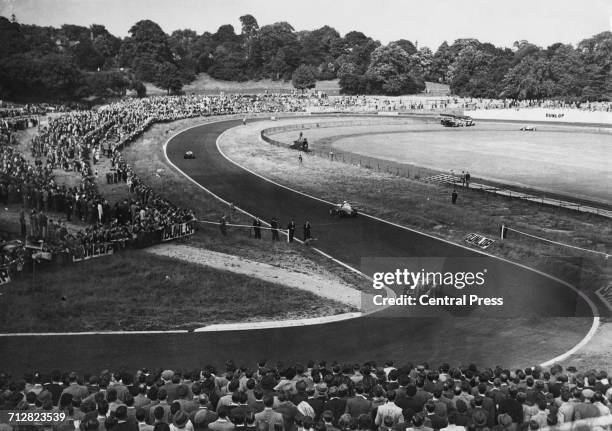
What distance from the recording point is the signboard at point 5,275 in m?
24.3

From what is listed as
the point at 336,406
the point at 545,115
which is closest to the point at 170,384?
the point at 336,406

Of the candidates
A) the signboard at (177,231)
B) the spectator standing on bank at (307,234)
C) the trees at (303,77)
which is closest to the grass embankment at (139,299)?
the signboard at (177,231)

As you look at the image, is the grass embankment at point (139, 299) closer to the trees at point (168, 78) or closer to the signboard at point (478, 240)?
the signboard at point (478, 240)

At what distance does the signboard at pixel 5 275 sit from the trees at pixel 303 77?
29.9m

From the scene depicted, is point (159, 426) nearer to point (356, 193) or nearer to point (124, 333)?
point (124, 333)

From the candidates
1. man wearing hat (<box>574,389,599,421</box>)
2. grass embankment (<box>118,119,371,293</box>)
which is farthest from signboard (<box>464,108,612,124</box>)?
man wearing hat (<box>574,389,599,421</box>)

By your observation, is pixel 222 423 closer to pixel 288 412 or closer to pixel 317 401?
pixel 288 412

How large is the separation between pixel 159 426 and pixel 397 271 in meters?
16.5

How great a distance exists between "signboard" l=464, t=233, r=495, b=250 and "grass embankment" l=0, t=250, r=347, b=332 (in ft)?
35.3

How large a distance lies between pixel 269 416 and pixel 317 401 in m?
1.11

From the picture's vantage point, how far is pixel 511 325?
21.3 meters

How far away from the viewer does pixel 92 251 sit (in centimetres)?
2772

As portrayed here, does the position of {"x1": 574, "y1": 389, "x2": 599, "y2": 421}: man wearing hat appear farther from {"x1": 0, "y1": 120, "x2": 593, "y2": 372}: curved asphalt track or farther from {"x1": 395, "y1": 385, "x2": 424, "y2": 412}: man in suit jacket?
{"x1": 0, "y1": 120, "x2": 593, "y2": 372}: curved asphalt track

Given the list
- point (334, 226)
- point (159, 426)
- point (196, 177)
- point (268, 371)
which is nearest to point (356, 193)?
point (334, 226)
